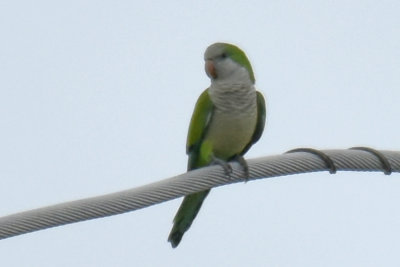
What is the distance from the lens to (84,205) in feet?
13.6

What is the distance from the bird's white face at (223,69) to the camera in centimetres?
679

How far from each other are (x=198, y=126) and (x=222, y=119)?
18 cm

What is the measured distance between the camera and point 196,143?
22.0 feet

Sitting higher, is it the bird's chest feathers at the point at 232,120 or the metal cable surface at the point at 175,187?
the metal cable surface at the point at 175,187

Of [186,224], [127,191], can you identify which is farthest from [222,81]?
[127,191]

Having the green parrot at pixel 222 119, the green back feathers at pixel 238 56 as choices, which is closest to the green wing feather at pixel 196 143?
the green parrot at pixel 222 119

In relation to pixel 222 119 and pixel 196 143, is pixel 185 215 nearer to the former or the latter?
pixel 196 143

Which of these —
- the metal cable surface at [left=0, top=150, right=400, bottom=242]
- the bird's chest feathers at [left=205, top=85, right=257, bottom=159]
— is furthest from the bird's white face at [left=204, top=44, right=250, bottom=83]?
the metal cable surface at [left=0, top=150, right=400, bottom=242]

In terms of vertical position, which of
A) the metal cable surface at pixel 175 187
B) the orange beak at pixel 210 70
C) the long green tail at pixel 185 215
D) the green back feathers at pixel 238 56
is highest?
the green back feathers at pixel 238 56

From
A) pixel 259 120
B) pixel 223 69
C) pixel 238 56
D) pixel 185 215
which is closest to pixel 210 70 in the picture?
pixel 223 69

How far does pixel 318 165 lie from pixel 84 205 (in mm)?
1296

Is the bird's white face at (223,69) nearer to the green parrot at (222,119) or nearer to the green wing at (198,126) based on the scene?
the green parrot at (222,119)

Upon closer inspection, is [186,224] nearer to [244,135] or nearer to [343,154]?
[244,135]

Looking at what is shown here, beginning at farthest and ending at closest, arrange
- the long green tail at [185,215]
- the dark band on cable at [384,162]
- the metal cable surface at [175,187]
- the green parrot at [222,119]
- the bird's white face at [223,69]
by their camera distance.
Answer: the bird's white face at [223,69] < the green parrot at [222,119] < the long green tail at [185,215] < the dark band on cable at [384,162] < the metal cable surface at [175,187]
